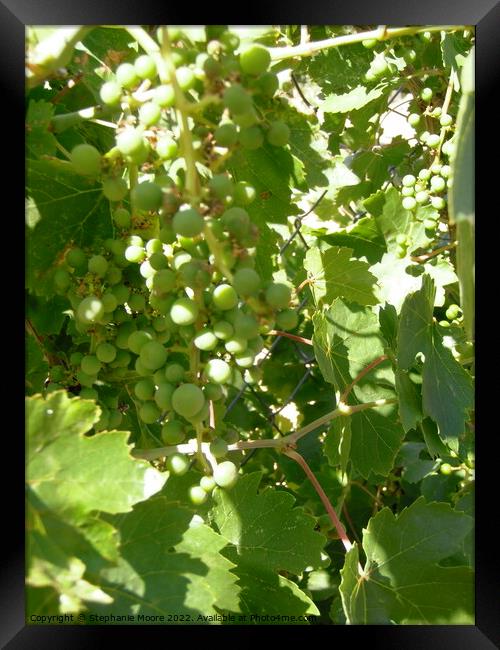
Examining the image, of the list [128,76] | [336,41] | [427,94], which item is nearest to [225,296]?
[128,76]

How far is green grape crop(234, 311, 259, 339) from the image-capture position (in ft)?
3.52

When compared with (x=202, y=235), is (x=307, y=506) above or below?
below

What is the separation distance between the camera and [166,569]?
1.20 metres

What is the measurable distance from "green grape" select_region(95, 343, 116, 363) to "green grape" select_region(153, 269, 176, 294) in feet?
0.74

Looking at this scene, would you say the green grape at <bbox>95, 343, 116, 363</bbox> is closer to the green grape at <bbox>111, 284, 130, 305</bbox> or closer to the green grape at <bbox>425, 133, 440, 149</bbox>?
the green grape at <bbox>111, 284, 130, 305</bbox>

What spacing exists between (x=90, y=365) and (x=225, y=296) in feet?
1.25

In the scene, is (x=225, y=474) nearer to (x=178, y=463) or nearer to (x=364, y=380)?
(x=178, y=463)

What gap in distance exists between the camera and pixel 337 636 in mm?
1285

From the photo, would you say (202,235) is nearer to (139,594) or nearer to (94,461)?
(94,461)

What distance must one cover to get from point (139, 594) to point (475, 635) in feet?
2.03

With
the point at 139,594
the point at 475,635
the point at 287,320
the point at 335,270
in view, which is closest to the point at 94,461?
the point at 139,594

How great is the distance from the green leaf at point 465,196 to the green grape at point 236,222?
297 mm

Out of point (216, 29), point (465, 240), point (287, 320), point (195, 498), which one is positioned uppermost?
point (216, 29)
